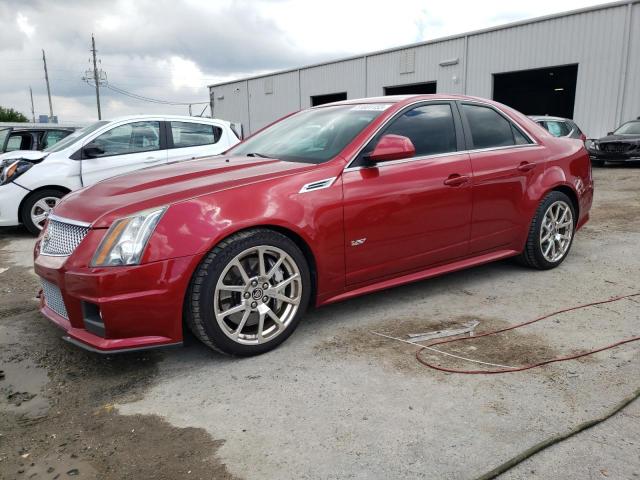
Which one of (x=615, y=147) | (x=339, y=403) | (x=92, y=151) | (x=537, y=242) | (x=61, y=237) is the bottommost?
(x=339, y=403)

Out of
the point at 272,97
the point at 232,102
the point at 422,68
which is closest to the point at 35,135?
the point at 422,68

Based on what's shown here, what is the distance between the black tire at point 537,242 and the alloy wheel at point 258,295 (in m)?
2.35

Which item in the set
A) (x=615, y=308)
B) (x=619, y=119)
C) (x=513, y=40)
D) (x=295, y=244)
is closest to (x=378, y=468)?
(x=295, y=244)

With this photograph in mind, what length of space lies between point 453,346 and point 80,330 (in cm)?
213

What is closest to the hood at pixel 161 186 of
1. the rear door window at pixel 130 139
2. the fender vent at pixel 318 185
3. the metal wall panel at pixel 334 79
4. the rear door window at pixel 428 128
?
the fender vent at pixel 318 185

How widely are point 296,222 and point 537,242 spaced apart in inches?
96.3

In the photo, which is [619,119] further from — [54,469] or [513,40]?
[54,469]

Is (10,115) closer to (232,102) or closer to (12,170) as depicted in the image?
(232,102)

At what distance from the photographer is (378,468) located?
208 cm

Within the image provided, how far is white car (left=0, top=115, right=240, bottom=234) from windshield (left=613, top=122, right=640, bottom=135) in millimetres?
12048

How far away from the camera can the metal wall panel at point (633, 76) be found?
16.1m

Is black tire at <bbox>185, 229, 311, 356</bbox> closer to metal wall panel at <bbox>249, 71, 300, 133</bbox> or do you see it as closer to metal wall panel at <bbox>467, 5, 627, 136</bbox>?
metal wall panel at <bbox>467, 5, 627, 136</bbox>

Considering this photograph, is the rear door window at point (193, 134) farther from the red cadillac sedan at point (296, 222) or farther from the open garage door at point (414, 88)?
the open garage door at point (414, 88)

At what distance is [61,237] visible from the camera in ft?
10.1
